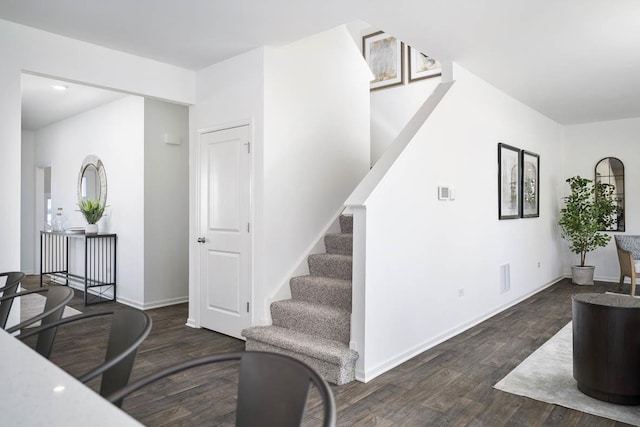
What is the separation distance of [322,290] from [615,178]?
5895 millimetres

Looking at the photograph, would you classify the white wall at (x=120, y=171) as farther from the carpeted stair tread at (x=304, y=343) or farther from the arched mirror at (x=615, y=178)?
the arched mirror at (x=615, y=178)

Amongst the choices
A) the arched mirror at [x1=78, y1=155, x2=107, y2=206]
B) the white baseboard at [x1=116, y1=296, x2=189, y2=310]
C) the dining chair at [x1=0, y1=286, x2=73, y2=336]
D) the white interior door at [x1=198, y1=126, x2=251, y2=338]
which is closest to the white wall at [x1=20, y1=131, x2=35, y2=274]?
the arched mirror at [x1=78, y1=155, x2=107, y2=206]

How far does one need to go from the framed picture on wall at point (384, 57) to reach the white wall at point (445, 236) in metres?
1.47

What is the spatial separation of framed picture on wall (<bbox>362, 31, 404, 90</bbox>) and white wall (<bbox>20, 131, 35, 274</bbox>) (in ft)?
21.0

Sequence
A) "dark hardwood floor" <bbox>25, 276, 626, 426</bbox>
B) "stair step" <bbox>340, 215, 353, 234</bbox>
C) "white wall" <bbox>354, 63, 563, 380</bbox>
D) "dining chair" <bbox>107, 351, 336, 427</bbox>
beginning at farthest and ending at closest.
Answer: "stair step" <bbox>340, 215, 353, 234</bbox> → "white wall" <bbox>354, 63, 563, 380</bbox> → "dark hardwood floor" <bbox>25, 276, 626, 426</bbox> → "dining chair" <bbox>107, 351, 336, 427</bbox>

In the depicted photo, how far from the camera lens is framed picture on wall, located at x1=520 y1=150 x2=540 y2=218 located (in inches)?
223

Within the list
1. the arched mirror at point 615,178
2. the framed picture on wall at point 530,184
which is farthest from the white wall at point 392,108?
the arched mirror at point 615,178

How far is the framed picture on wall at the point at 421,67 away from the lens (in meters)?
5.62

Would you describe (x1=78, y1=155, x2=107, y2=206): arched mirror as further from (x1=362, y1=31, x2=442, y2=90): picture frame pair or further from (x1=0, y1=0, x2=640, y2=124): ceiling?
(x1=362, y1=31, x2=442, y2=90): picture frame pair

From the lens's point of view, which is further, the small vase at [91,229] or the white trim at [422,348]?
the small vase at [91,229]

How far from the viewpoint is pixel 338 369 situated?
2932mm

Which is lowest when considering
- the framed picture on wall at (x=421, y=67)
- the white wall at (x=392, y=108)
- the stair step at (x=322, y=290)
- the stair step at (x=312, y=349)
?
the stair step at (x=312, y=349)

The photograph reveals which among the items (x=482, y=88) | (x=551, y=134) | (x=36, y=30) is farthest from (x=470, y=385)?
(x=551, y=134)

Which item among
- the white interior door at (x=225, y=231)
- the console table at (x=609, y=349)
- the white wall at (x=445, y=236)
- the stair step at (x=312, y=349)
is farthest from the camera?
the white interior door at (x=225, y=231)
